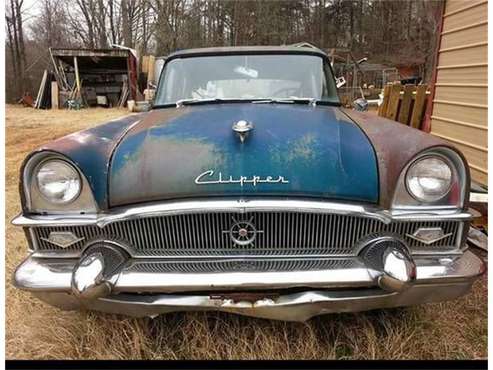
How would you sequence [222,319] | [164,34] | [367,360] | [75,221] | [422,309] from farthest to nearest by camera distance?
[164,34] → [422,309] → [222,319] → [367,360] → [75,221]

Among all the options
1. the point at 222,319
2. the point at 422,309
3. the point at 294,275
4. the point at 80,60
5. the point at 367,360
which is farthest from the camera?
the point at 80,60

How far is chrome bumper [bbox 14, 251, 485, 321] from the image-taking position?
1.58m

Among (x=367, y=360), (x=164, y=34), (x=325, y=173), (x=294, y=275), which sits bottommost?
(x=367, y=360)

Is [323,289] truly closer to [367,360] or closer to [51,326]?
[367,360]

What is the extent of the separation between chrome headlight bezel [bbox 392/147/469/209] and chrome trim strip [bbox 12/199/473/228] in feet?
0.09

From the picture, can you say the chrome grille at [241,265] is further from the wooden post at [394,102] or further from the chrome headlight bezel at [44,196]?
the wooden post at [394,102]

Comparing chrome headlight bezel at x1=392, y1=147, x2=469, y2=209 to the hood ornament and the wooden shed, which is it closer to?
the hood ornament

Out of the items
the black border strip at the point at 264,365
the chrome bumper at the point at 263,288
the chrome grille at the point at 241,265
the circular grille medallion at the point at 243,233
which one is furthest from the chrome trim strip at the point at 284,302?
the black border strip at the point at 264,365

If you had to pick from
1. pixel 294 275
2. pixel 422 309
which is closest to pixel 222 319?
pixel 294 275

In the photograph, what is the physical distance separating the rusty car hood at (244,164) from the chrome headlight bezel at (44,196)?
0.36ft

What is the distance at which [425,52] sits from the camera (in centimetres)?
2473

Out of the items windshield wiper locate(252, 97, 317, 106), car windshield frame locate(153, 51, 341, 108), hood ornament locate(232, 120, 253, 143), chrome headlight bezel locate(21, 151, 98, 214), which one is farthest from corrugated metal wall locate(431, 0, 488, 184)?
chrome headlight bezel locate(21, 151, 98, 214)

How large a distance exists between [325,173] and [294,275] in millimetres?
444

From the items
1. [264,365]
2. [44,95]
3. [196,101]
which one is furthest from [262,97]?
[44,95]
